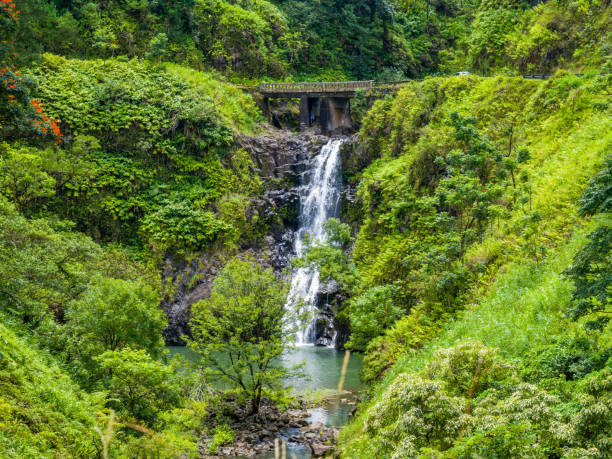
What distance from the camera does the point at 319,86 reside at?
135ft

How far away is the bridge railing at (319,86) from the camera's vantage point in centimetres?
3978

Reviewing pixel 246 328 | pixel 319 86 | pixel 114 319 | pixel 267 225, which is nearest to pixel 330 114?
pixel 319 86

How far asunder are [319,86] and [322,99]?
123 centimetres

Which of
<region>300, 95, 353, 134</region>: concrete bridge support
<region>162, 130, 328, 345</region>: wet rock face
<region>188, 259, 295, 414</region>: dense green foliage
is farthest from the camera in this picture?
<region>300, 95, 353, 134</region>: concrete bridge support

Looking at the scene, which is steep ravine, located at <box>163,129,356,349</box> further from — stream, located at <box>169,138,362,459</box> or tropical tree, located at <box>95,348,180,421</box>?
tropical tree, located at <box>95,348,180,421</box>

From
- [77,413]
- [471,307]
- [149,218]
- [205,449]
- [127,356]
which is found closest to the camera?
[77,413]

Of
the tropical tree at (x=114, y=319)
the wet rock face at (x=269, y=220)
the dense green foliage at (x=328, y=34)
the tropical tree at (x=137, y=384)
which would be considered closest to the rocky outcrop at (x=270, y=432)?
the tropical tree at (x=137, y=384)

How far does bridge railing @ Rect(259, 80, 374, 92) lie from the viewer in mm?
39781

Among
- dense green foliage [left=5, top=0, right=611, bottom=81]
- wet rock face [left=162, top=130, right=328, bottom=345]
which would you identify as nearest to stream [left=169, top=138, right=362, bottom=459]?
wet rock face [left=162, top=130, right=328, bottom=345]

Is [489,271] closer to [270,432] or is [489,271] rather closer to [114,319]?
[270,432]

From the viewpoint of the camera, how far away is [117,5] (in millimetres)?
42594

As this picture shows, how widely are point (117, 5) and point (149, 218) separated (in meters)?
21.8

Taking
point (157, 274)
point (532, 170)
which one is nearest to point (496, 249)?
point (532, 170)

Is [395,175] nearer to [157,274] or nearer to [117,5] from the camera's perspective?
[157,274]
